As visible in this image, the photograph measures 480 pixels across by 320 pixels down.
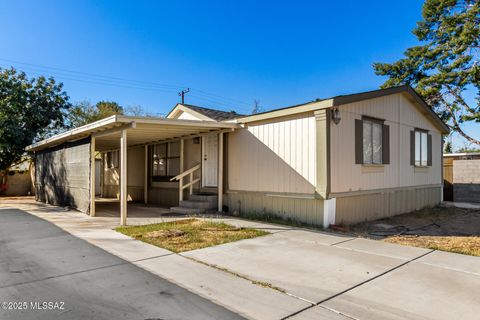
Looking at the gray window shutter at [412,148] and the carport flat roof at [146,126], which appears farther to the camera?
the gray window shutter at [412,148]

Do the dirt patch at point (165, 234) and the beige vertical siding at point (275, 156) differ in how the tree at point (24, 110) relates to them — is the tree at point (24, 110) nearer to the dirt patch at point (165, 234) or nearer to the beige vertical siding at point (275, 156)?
the beige vertical siding at point (275, 156)

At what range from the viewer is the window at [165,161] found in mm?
11859

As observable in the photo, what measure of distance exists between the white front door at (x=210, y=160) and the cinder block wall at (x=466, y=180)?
35.4 feet

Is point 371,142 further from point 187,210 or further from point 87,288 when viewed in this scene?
point 87,288

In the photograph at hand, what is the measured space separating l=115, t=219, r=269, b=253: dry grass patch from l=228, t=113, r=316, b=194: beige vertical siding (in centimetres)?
178

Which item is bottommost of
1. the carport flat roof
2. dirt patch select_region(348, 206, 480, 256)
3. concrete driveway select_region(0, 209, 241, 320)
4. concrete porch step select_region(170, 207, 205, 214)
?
dirt patch select_region(348, 206, 480, 256)

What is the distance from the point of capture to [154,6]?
13383 mm

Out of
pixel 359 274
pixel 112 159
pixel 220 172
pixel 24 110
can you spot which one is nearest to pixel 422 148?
pixel 220 172

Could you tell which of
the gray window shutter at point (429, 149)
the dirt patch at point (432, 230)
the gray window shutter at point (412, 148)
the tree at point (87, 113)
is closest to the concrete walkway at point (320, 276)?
the dirt patch at point (432, 230)

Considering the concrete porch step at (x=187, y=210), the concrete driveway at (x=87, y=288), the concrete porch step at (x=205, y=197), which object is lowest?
the concrete driveway at (x=87, y=288)

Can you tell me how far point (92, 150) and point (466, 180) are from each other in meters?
14.7

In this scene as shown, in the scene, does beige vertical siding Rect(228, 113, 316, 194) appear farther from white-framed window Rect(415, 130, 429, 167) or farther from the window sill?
white-framed window Rect(415, 130, 429, 167)

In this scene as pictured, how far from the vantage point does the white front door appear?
1031 centimetres

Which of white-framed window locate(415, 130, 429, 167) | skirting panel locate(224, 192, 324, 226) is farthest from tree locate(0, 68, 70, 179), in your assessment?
white-framed window locate(415, 130, 429, 167)
